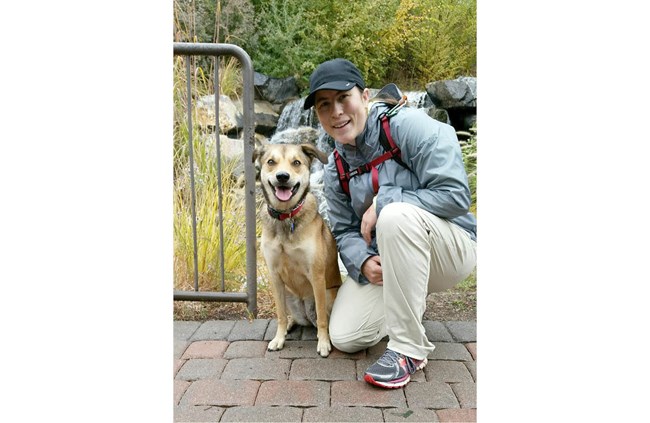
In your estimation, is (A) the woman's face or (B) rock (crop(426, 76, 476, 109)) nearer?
(A) the woman's face

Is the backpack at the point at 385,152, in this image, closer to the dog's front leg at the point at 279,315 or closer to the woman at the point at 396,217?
the woman at the point at 396,217

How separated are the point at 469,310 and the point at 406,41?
5.56 feet

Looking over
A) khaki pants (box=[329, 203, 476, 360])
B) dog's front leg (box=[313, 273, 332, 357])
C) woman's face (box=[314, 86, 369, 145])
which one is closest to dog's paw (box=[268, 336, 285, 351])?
dog's front leg (box=[313, 273, 332, 357])

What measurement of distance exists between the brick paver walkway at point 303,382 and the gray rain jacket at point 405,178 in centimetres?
54

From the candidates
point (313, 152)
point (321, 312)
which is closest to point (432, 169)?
point (313, 152)

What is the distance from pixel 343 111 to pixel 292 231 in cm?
71

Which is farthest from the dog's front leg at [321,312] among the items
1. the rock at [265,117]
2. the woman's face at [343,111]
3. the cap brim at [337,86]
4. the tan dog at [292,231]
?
the rock at [265,117]

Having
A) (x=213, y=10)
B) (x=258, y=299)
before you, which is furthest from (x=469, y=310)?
(x=213, y=10)

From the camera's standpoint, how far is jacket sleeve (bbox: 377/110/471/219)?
2.08 m

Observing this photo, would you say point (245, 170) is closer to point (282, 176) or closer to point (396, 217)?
point (282, 176)

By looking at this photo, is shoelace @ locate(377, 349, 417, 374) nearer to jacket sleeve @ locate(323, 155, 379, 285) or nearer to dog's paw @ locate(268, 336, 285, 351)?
jacket sleeve @ locate(323, 155, 379, 285)

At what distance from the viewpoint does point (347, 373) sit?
7.09ft

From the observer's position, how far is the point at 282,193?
2.40 metres

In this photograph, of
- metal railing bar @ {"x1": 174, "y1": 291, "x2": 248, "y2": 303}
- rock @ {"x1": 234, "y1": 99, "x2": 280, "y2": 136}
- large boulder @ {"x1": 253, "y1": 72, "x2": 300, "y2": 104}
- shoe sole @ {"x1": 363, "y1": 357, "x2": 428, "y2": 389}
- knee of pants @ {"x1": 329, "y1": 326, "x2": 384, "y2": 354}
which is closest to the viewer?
shoe sole @ {"x1": 363, "y1": 357, "x2": 428, "y2": 389}
